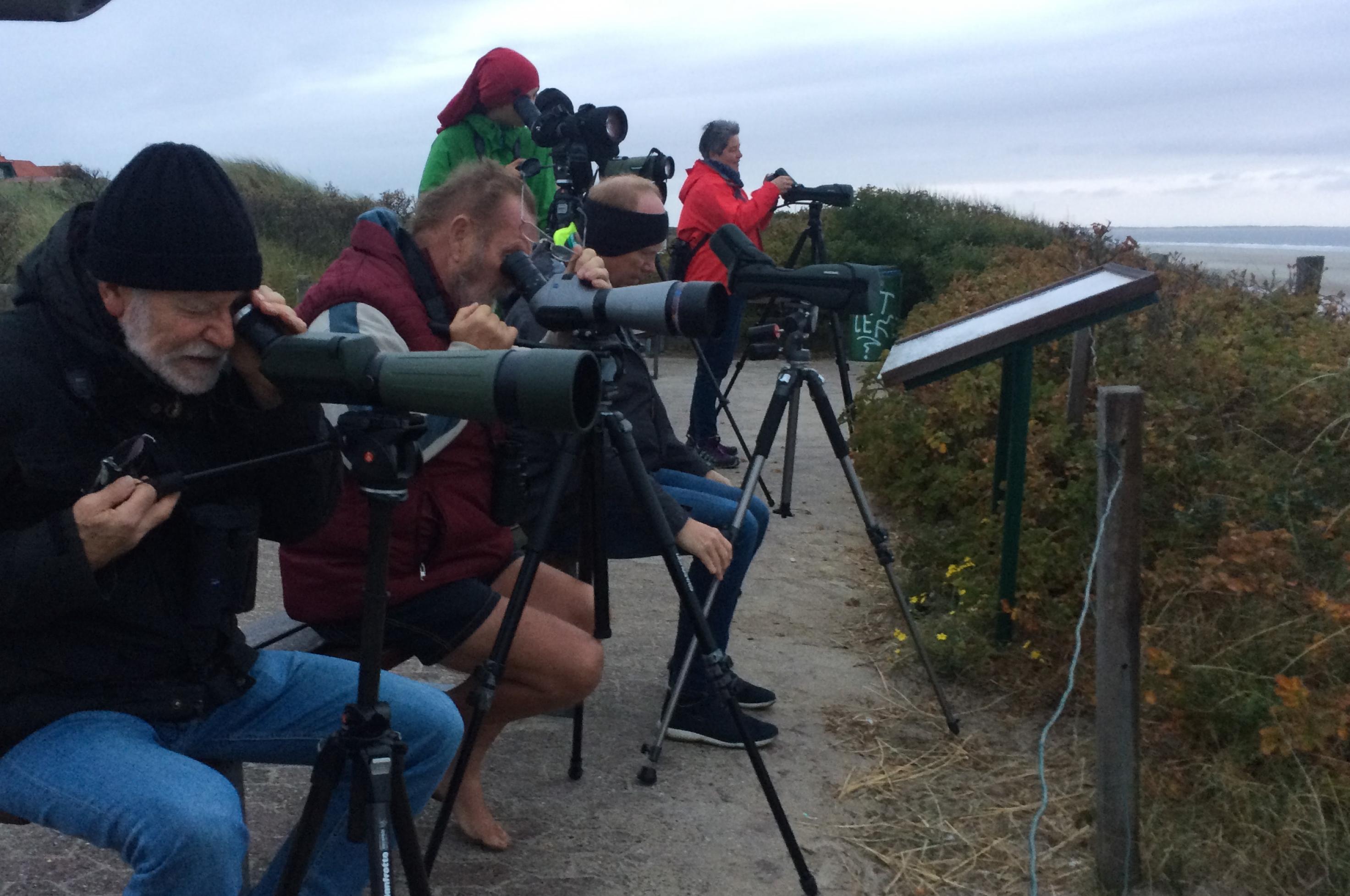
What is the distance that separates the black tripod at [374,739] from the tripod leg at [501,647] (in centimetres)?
66

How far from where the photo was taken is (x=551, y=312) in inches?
109

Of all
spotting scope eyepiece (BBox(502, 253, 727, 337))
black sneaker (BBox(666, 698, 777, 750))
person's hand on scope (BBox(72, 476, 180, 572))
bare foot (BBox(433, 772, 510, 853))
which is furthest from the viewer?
black sneaker (BBox(666, 698, 777, 750))

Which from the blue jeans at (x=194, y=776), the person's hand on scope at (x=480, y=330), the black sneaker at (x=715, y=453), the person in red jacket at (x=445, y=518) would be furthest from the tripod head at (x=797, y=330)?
the black sneaker at (x=715, y=453)

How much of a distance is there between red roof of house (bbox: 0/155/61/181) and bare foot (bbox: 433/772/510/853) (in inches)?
727

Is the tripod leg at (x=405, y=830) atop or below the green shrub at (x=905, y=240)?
below

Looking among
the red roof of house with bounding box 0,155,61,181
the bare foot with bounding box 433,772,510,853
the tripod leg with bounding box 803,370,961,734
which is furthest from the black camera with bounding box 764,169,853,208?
the red roof of house with bounding box 0,155,61,181

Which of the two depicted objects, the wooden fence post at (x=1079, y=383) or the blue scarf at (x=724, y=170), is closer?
the wooden fence post at (x=1079, y=383)

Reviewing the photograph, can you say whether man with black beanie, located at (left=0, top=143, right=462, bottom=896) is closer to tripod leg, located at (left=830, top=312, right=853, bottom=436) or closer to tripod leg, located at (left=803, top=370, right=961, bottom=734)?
tripod leg, located at (left=803, top=370, right=961, bottom=734)

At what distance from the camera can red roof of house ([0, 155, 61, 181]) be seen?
19.2 meters

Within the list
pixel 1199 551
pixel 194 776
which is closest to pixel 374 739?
pixel 194 776

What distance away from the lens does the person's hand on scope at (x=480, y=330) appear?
240 cm

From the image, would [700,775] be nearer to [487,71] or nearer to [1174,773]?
[1174,773]

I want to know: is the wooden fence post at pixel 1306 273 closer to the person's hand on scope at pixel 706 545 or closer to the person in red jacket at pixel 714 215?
the person in red jacket at pixel 714 215

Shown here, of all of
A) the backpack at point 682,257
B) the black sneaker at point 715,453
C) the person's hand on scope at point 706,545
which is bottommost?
the black sneaker at point 715,453
